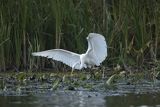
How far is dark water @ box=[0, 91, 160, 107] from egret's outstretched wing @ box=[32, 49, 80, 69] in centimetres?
256

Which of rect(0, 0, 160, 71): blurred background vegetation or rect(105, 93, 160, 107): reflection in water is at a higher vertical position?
rect(0, 0, 160, 71): blurred background vegetation

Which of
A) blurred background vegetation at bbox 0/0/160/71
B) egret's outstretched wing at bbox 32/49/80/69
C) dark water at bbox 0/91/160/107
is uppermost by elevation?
blurred background vegetation at bbox 0/0/160/71

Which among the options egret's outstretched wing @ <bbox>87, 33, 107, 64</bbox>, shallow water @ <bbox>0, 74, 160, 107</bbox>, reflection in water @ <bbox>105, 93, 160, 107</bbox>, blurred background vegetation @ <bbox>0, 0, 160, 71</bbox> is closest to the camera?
reflection in water @ <bbox>105, 93, 160, 107</bbox>

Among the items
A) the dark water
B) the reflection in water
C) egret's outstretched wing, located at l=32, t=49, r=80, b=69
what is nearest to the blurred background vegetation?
egret's outstretched wing, located at l=32, t=49, r=80, b=69

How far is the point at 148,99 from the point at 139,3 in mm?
4037

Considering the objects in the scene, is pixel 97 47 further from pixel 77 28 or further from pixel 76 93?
pixel 76 93

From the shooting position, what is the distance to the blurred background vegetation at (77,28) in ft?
43.1

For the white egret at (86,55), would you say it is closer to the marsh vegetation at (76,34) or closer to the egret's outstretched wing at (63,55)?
the egret's outstretched wing at (63,55)

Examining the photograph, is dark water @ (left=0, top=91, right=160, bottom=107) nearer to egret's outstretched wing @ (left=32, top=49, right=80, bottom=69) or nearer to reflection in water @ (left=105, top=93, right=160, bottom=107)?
reflection in water @ (left=105, top=93, right=160, bottom=107)

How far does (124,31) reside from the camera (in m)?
13.1

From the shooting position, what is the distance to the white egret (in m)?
12.9

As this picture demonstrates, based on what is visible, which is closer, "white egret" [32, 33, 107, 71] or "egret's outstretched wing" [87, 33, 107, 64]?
"egret's outstretched wing" [87, 33, 107, 64]

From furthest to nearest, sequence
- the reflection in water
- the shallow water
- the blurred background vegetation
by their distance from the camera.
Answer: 1. the blurred background vegetation
2. the shallow water
3. the reflection in water

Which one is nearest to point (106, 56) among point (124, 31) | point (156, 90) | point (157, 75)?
point (124, 31)
